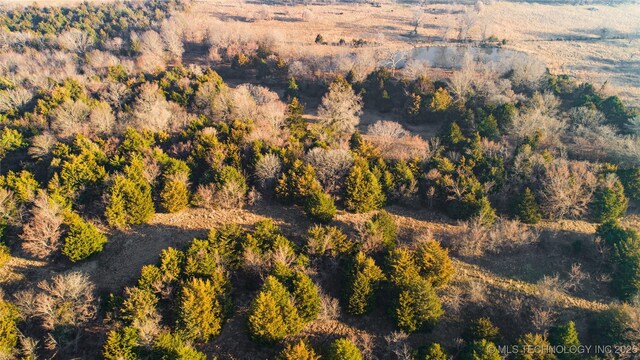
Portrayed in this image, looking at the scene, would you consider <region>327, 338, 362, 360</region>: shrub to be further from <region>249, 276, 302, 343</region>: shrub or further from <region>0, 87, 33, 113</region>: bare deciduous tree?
<region>0, 87, 33, 113</region>: bare deciduous tree

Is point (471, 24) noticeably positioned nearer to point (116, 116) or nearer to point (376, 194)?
point (376, 194)

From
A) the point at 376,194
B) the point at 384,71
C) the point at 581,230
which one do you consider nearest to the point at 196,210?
the point at 376,194

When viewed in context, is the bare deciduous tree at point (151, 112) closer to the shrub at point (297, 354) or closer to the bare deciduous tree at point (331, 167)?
the bare deciduous tree at point (331, 167)

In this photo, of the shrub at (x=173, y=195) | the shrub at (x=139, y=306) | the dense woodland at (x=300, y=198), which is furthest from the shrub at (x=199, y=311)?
the shrub at (x=173, y=195)

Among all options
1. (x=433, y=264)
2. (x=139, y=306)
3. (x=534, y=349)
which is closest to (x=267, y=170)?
(x=139, y=306)

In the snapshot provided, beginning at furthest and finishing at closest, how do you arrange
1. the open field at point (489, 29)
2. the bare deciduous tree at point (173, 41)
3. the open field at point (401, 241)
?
the bare deciduous tree at point (173, 41), the open field at point (489, 29), the open field at point (401, 241)

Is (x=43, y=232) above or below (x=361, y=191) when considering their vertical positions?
below

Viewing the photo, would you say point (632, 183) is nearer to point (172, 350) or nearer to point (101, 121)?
point (172, 350)
